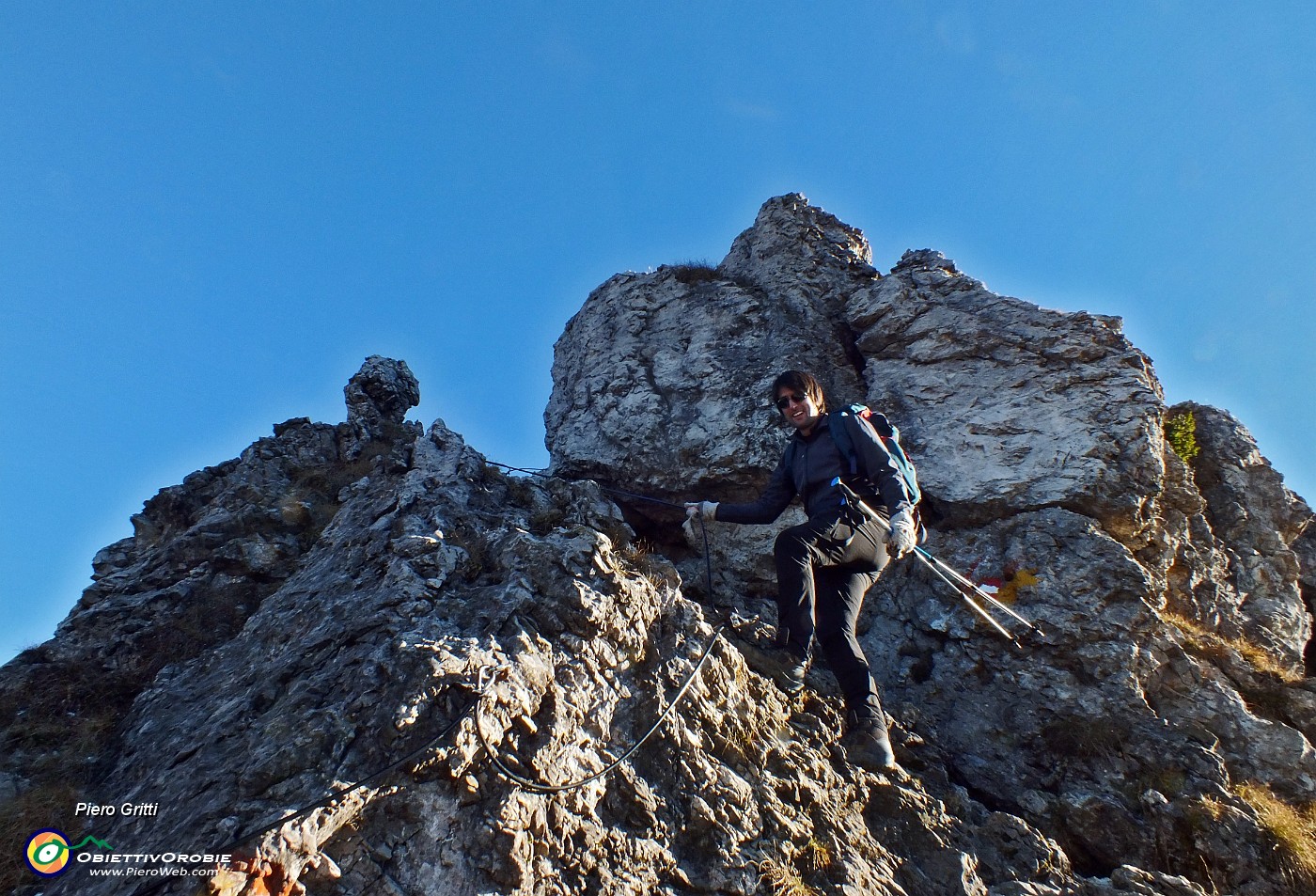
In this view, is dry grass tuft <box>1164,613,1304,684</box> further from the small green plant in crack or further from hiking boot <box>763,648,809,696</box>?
hiking boot <box>763,648,809,696</box>

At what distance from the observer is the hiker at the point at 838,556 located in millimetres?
7215

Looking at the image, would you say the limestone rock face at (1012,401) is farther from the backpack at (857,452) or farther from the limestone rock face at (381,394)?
the limestone rock face at (381,394)

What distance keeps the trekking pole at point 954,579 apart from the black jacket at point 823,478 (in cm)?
14

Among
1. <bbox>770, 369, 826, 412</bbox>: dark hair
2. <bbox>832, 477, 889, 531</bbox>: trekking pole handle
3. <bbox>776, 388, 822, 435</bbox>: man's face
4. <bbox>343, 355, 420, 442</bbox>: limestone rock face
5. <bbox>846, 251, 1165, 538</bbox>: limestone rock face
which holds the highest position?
<bbox>343, 355, 420, 442</bbox>: limestone rock face

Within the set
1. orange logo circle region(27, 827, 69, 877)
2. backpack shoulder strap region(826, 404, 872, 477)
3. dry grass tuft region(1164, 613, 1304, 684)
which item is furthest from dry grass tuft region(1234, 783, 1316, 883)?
orange logo circle region(27, 827, 69, 877)

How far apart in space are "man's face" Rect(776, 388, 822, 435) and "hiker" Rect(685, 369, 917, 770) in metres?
0.01

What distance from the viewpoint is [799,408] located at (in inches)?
333

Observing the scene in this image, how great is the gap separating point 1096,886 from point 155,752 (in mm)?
8587

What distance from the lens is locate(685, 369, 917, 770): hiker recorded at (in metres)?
7.21

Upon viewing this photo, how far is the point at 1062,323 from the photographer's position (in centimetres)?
1217

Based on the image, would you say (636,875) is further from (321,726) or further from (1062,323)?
(1062,323)

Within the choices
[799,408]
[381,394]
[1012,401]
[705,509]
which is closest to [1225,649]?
[1012,401]

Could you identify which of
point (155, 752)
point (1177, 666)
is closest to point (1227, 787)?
point (1177, 666)

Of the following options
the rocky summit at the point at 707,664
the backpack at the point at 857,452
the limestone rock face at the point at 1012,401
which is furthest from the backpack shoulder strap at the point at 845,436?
the limestone rock face at the point at 1012,401
